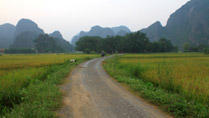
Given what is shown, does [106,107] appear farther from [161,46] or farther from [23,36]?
[23,36]

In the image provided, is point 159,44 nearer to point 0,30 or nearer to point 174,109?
point 174,109

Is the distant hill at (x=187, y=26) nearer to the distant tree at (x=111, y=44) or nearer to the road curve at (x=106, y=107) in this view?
the distant tree at (x=111, y=44)

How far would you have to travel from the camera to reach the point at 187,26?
367 feet

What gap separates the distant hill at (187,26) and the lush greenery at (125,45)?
1749 inches

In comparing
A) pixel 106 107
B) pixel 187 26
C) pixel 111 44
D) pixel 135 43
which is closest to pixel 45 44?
pixel 111 44

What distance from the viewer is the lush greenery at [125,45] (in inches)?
2381

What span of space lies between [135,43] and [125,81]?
54.8 metres

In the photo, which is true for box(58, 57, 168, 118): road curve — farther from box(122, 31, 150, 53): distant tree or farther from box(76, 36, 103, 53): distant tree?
box(76, 36, 103, 53): distant tree

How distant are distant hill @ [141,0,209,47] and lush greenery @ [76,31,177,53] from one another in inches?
1749

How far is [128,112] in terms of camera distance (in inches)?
144

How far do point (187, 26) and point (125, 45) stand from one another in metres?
80.7

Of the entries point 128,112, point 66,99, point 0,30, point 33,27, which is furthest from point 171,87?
point 0,30

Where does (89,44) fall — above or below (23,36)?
below

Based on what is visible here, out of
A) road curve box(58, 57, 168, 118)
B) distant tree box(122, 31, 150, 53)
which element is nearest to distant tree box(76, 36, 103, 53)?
distant tree box(122, 31, 150, 53)
